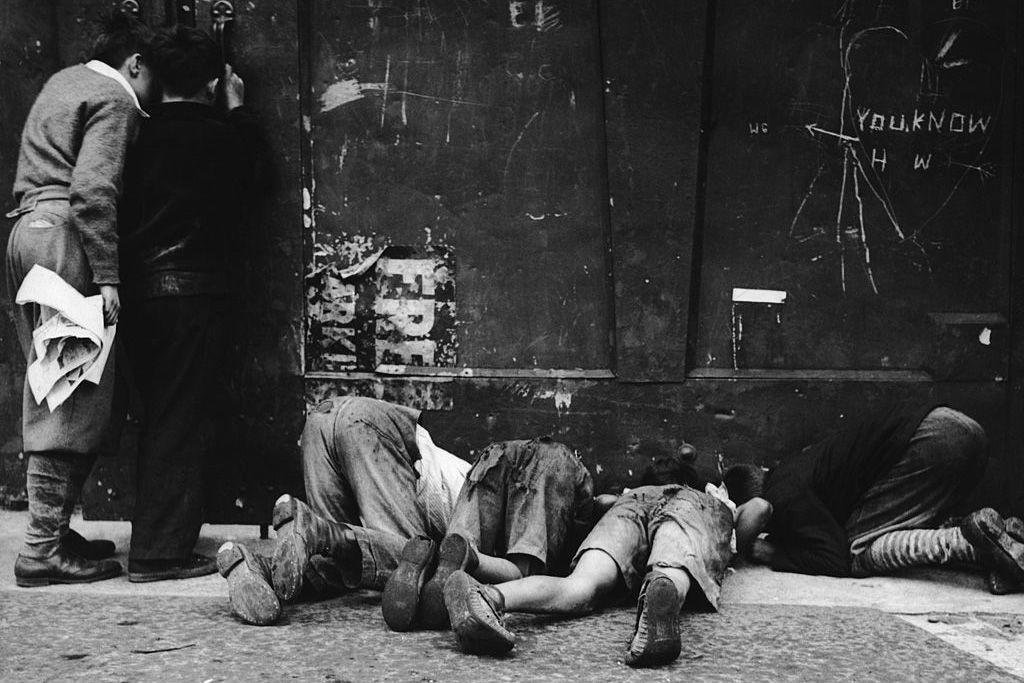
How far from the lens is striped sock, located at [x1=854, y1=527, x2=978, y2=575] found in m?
3.74

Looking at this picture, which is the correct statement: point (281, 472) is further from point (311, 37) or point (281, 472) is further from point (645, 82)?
point (645, 82)

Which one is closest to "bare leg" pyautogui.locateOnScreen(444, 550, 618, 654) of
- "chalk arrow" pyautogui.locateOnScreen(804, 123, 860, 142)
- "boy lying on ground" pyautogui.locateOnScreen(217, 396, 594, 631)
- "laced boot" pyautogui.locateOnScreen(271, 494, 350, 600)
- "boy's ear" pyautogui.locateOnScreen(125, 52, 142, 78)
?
"boy lying on ground" pyautogui.locateOnScreen(217, 396, 594, 631)

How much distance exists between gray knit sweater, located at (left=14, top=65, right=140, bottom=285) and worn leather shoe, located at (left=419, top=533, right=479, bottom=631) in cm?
165

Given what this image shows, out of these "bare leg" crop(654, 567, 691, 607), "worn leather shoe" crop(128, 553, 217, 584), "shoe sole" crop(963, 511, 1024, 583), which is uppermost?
"shoe sole" crop(963, 511, 1024, 583)

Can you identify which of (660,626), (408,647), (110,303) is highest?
(110,303)

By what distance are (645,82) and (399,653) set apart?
8.59 feet

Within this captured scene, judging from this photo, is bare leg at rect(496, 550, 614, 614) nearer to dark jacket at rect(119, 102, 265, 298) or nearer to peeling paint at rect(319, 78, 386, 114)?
dark jacket at rect(119, 102, 265, 298)

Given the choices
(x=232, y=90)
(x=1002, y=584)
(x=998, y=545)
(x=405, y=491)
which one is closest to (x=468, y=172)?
(x=232, y=90)

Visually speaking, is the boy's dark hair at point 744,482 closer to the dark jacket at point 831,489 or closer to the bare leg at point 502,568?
the dark jacket at point 831,489

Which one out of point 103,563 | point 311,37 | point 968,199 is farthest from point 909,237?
point 103,563

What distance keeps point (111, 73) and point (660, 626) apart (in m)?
2.86

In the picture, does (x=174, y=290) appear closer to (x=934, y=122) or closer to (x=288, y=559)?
(x=288, y=559)

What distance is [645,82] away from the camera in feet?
14.4

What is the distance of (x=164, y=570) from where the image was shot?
3.86 m
